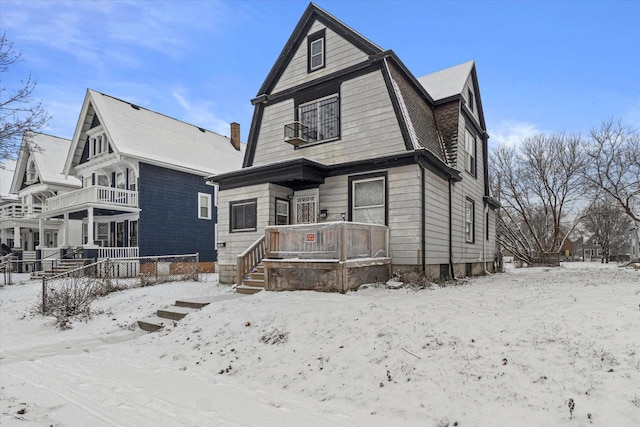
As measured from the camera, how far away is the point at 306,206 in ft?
43.4

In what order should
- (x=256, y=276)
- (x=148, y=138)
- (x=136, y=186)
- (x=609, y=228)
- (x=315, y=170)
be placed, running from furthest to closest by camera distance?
1. (x=609, y=228)
2. (x=148, y=138)
3. (x=136, y=186)
4. (x=315, y=170)
5. (x=256, y=276)

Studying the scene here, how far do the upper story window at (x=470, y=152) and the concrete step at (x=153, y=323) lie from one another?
12278 millimetres

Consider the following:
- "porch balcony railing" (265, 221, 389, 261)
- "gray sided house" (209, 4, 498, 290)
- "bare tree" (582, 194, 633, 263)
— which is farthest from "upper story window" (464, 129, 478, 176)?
"bare tree" (582, 194, 633, 263)

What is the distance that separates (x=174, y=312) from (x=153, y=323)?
1.67 feet

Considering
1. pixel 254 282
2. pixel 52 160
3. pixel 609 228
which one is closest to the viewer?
pixel 254 282

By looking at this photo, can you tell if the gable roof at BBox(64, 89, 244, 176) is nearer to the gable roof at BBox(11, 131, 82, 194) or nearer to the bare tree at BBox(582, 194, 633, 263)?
the gable roof at BBox(11, 131, 82, 194)

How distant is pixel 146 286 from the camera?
43.6ft

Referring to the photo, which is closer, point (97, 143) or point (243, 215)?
point (243, 215)

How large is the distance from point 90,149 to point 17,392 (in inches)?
891

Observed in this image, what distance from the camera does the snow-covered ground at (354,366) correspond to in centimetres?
398

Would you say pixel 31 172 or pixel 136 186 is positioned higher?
pixel 31 172

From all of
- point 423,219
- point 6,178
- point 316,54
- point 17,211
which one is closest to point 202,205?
point 316,54

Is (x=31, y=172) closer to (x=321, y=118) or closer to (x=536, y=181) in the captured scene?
(x=321, y=118)

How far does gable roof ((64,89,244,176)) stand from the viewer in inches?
841
